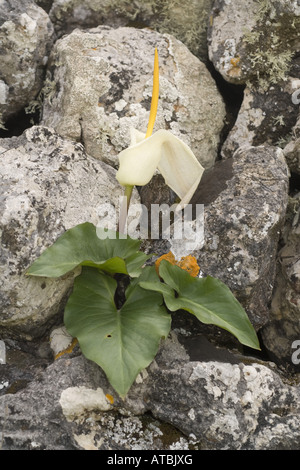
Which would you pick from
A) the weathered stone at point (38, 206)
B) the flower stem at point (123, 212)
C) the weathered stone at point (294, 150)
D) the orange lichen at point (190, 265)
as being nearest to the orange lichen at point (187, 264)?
the orange lichen at point (190, 265)

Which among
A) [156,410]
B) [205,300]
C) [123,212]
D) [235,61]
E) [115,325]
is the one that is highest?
[235,61]

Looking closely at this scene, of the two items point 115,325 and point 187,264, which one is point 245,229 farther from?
point 115,325

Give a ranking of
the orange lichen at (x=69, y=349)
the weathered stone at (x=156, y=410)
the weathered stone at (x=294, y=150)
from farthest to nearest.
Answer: the weathered stone at (x=294, y=150) < the orange lichen at (x=69, y=349) < the weathered stone at (x=156, y=410)

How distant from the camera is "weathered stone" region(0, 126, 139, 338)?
2.20 metres

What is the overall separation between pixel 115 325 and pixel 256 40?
65.0 inches

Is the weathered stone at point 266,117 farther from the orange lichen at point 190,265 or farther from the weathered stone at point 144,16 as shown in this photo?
the orange lichen at point 190,265

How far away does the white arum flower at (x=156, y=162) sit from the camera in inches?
89.7

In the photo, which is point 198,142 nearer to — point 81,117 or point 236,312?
point 81,117

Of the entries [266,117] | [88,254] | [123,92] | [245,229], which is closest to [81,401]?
[88,254]

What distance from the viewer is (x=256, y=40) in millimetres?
2814

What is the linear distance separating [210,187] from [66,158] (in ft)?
2.21

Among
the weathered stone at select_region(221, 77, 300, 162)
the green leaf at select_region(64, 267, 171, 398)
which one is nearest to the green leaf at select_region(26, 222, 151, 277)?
the green leaf at select_region(64, 267, 171, 398)

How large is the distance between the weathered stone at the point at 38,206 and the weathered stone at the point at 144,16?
2.97ft

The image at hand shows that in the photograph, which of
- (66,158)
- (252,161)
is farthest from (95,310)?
(252,161)
